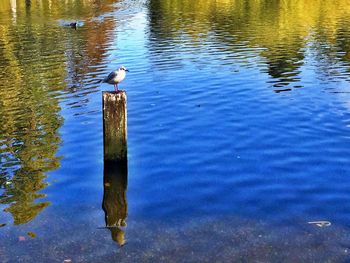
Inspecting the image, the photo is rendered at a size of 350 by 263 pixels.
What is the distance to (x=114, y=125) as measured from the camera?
13156mm

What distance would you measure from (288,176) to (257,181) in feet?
3.38

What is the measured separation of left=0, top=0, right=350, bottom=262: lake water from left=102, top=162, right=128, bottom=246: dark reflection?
0.04 meters

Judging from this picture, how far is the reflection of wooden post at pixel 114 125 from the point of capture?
1275 cm

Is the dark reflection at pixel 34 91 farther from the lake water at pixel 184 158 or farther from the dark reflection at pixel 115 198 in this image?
the dark reflection at pixel 115 198

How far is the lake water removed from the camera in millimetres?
10609

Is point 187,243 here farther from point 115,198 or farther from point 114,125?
point 114,125

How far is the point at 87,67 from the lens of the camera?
3206 centimetres

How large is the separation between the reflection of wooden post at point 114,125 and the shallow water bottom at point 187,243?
9.23 ft

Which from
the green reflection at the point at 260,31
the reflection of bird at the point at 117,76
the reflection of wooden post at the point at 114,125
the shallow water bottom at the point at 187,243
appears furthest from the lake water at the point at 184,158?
the reflection of bird at the point at 117,76

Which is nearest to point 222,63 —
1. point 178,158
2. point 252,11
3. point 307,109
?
point 307,109

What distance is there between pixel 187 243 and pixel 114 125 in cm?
429

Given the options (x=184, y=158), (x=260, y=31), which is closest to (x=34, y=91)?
(x=184, y=158)

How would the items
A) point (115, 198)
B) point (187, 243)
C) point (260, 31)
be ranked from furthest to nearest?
point (260, 31), point (115, 198), point (187, 243)

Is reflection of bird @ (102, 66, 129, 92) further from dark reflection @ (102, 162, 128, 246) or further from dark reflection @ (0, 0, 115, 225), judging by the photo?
dark reflection @ (0, 0, 115, 225)
